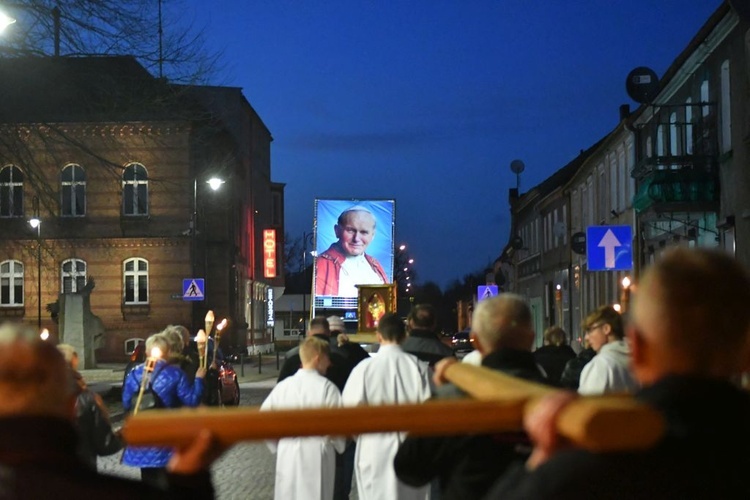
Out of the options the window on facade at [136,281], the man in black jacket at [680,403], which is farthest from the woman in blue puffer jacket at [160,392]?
the window on facade at [136,281]

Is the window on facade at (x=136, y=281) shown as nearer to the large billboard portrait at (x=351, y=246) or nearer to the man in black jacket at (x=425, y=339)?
the large billboard portrait at (x=351, y=246)

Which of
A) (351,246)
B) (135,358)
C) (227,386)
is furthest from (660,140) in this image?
(135,358)

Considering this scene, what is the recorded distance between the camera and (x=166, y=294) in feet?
164

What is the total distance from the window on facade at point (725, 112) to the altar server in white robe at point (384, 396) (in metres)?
17.4

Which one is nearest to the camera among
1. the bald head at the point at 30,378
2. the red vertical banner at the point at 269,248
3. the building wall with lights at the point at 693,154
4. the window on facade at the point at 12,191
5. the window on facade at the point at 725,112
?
the bald head at the point at 30,378

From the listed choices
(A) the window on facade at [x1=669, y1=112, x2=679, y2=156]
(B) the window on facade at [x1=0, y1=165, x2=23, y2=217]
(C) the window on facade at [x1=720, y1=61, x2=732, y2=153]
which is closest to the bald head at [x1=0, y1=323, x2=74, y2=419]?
(C) the window on facade at [x1=720, y1=61, x2=732, y2=153]

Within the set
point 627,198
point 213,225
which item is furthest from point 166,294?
point 627,198

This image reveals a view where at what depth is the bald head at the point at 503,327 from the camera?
15.0ft

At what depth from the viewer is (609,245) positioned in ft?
66.9

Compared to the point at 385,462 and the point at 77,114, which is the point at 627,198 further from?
the point at 385,462

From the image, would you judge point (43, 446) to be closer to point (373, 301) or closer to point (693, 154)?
point (693, 154)

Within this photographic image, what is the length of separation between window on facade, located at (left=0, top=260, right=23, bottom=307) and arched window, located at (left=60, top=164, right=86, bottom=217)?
10.3 feet

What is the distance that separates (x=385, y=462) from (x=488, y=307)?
3.85 m

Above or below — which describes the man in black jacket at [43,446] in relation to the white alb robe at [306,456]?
above
